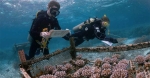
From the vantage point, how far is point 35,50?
787 centimetres

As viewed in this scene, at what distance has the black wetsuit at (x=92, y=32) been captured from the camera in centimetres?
718

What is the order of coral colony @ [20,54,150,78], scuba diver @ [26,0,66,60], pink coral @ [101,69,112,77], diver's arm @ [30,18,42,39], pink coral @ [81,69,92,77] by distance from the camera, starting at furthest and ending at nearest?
1. diver's arm @ [30,18,42,39]
2. scuba diver @ [26,0,66,60]
3. pink coral @ [81,69,92,77]
4. pink coral @ [101,69,112,77]
5. coral colony @ [20,54,150,78]

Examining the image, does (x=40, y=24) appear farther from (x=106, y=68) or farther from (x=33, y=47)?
(x=106, y=68)

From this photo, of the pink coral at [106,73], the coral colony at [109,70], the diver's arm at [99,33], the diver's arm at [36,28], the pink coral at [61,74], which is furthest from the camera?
the diver's arm at [99,33]

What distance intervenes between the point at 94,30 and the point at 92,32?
50 centimetres

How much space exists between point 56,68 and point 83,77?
121 centimetres

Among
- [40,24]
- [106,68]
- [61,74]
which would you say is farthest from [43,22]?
[106,68]

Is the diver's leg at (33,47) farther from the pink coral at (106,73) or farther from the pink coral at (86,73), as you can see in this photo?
the pink coral at (106,73)

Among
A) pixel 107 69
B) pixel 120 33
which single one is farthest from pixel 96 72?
pixel 120 33

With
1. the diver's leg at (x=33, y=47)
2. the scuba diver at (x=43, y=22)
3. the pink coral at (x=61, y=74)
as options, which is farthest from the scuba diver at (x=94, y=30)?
the pink coral at (x=61, y=74)

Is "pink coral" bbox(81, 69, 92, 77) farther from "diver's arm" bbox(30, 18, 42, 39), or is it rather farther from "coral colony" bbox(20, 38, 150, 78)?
"diver's arm" bbox(30, 18, 42, 39)

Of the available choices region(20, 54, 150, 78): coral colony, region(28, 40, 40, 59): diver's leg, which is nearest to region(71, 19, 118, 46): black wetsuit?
region(20, 54, 150, 78): coral colony

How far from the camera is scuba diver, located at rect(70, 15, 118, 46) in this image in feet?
23.5

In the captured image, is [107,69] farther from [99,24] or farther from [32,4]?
[32,4]
